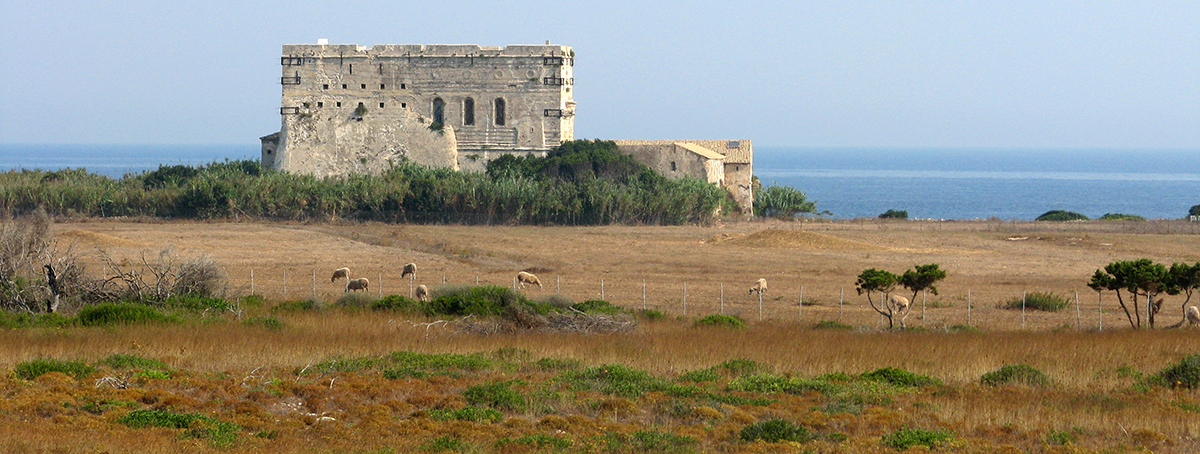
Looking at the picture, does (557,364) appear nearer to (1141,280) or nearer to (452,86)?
(1141,280)

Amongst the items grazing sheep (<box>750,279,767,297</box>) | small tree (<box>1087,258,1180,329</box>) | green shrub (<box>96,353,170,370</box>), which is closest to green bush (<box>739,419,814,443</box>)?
green shrub (<box>96,353,170,370</box>)

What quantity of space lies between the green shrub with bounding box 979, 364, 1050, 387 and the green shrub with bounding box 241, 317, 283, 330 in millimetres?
10734

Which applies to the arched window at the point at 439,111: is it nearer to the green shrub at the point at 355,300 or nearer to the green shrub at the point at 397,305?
the green shrub at the point at 355,300

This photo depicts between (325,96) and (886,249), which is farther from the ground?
(325,96)

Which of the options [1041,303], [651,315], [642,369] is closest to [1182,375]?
[642,369]

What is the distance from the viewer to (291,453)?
10859mm

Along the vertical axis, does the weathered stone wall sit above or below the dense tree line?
above

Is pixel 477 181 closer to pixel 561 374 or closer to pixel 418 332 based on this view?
pixel 418 332

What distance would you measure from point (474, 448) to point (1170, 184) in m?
162

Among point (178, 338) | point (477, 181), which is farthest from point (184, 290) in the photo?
point (477, 181)

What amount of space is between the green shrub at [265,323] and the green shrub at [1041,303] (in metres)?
14.5

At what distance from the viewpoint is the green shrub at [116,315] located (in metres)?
19.9

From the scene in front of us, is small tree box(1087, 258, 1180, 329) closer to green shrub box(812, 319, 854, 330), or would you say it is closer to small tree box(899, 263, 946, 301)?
small tree box(899, 263, 946, 301)

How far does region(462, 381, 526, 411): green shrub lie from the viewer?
44.3 feet
